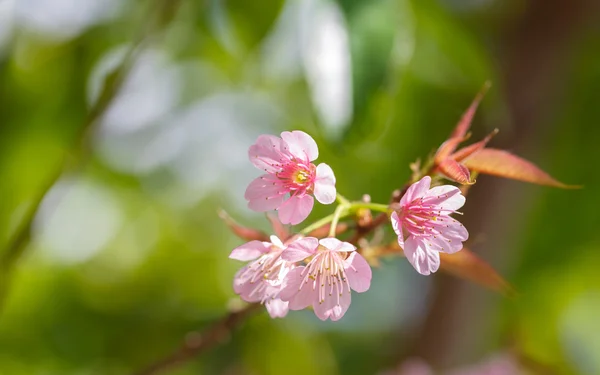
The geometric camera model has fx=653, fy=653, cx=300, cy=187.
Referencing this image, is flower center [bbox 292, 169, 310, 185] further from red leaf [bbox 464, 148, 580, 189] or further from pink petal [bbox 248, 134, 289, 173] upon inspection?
red leaf [bbox 464, 148, 580, 189]

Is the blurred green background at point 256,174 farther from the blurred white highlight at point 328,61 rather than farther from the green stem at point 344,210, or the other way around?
the green stem at point 344,210

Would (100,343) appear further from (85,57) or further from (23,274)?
(85,57)

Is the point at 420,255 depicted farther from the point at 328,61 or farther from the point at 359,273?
the point at 328,61

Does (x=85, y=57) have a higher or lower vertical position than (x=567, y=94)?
higher

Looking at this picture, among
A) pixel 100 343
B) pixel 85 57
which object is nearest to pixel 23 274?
pixel 100 343

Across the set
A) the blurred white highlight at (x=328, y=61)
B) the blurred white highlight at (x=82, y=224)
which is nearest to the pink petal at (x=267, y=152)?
the blurred white highlight at (x=328, y=61)

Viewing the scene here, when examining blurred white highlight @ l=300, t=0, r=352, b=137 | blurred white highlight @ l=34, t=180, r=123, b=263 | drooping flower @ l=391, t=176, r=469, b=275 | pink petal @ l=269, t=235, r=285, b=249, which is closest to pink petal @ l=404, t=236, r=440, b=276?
drooping flower @ l=391, t=176, r=469, b=275
